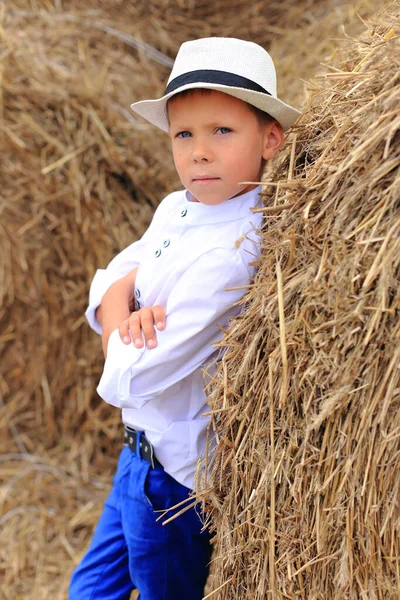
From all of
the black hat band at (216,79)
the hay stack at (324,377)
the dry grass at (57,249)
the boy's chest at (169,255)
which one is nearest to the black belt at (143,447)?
the hay stack at (324,377)

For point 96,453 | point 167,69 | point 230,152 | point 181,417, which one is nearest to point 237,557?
point 181,417

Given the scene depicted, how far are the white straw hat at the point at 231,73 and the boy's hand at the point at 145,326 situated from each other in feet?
1.21

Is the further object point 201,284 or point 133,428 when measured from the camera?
point 133,428

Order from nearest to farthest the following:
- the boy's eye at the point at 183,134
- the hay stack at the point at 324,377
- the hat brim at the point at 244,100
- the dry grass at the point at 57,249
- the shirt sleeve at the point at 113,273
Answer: the hay stack at the point at 324,377, the hat brim at the point at 244,100, the boy's eye at the point at 183,134, the shirt sleeve at the point at 113,273, the dry grass at the point at 57,249

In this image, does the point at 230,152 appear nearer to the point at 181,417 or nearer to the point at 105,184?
the point at 181,417

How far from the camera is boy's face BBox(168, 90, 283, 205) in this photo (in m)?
1.18

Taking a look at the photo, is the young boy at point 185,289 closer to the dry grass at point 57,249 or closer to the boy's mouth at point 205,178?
the boy's mouth at point 205,178

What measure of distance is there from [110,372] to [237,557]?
1.28 feet

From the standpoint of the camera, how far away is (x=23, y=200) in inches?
91.6

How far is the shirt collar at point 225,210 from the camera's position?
49.1 inches

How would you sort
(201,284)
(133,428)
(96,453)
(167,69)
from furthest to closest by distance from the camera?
(167,69)
(96,453)
(133,428)
(201,284)

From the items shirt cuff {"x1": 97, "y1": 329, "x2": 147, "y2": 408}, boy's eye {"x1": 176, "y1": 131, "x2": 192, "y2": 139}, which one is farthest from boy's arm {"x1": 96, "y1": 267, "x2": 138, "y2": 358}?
boy's eye {"x1": 176, "y1": 131, "x2": 192, "y2": 139}

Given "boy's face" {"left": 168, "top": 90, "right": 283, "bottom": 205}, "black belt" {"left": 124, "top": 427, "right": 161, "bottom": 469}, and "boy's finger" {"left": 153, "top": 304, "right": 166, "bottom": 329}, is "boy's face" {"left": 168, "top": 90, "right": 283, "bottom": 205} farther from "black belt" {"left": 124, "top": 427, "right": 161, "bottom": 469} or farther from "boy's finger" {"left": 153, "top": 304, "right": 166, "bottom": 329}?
"black belt" {"left": 124, "top": 427, "right": 161, "bottom": 469}

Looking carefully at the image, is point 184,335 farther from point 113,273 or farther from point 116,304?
point 113,273
